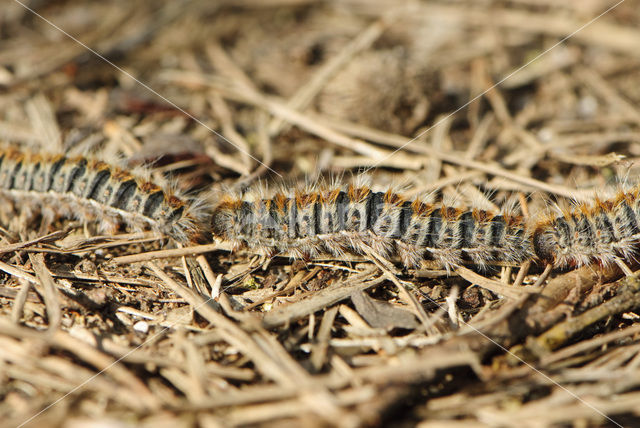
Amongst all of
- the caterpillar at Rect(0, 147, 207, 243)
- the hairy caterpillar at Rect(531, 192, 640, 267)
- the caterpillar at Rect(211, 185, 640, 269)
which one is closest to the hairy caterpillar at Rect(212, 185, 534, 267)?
the caterpillar at Rect(211, 185, 640, 269)

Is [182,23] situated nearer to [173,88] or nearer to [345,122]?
[173,88]

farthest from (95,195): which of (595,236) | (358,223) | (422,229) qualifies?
(595,236)

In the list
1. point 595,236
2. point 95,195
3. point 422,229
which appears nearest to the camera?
point 595,236

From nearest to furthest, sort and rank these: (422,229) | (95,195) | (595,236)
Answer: (595,236)
(422,229)
(95,195)

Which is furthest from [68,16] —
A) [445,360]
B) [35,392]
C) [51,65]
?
[445,360]

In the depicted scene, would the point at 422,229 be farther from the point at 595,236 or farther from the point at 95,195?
the point at 95,195

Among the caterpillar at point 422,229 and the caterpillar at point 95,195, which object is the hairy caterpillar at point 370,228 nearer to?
the caterpillar at point 422,229
